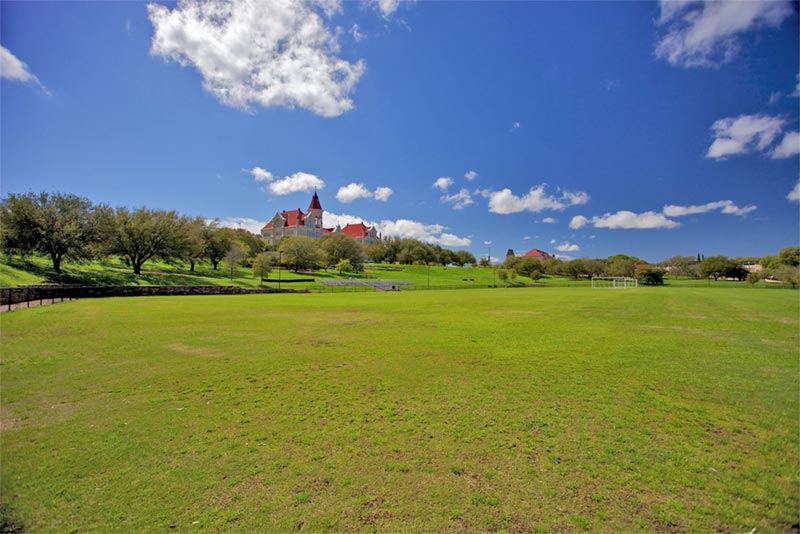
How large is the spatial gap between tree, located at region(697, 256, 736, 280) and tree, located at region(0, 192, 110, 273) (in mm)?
149666

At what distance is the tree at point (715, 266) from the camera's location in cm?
10194

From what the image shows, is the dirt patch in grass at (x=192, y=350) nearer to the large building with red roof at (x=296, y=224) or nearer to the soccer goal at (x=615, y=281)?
the soccer goal at (x=615, y=281)

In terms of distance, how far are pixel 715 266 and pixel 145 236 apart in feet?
482

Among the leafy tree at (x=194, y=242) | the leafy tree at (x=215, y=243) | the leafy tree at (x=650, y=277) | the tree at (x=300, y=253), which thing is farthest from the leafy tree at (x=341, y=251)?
the leafy tree at (x=650, y=277)

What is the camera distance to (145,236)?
52.5 metres

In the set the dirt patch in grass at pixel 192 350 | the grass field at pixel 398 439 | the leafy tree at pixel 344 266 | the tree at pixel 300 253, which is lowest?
the dirt patch in grass at pixel 192 350

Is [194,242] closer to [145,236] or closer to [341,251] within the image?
[145,236]

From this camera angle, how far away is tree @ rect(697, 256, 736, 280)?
102m

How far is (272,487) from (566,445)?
14.3 ft

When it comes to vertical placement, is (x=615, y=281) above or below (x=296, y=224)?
below

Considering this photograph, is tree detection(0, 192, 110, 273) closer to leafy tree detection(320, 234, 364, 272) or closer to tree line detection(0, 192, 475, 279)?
tree line detection(0, 192, 475, 279)

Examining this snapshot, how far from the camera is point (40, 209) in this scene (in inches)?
1559

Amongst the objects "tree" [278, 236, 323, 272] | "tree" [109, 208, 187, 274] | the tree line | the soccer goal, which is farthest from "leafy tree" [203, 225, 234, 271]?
the soccer goal

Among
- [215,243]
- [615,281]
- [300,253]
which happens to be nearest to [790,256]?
[615,281]
